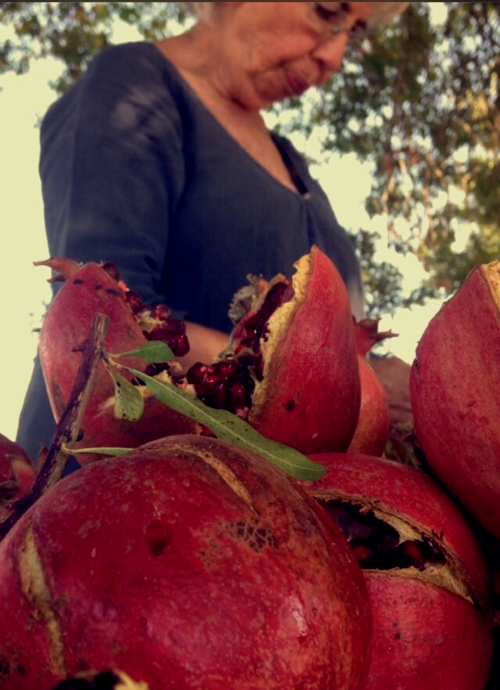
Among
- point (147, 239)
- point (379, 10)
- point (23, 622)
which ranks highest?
point (379, 10)

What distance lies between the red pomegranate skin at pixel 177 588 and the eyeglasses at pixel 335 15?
7.55ft

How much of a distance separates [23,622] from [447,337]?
46cm

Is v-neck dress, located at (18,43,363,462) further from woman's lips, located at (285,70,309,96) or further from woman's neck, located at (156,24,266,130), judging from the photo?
woman's lips, located at (285,70,309,96)

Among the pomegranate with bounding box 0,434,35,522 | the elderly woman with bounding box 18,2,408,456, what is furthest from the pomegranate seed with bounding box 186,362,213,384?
the elderly woman with bounding box 18,2,408,456

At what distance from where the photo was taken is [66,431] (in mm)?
661

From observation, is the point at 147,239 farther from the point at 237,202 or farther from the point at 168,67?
the point at 168,67

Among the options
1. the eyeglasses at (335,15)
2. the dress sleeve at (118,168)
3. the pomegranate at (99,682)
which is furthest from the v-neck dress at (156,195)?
the pomegranate at (99,682)

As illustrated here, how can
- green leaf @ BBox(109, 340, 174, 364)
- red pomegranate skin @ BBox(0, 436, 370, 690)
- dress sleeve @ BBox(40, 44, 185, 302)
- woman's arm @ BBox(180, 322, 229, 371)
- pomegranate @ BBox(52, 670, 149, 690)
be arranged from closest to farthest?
pomegranate @ BBox(52, 670, 149, 690), red pomegranate skin @ BBox(0, 436, 370, 690), green leaf @ BBox(109, 340, 174, 364), woman's arm @ BBox(180, 322, 229, 371), dress sleeve @ BBox(40, 44, 185, 302)

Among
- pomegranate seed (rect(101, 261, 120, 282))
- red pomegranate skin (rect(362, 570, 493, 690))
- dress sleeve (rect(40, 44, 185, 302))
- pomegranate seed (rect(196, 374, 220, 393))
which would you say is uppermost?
dress sleeve (rect(40, 44, 185, 302))

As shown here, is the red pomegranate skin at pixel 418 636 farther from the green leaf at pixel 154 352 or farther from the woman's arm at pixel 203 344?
the woman's arm at pixel 203 344

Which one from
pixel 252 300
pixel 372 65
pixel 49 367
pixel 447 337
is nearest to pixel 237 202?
pixel 252 300

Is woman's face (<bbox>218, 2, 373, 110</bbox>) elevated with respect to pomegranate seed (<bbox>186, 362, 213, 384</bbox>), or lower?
elevated

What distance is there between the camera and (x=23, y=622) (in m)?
0.48

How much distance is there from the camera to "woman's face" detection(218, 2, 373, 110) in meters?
2.42
